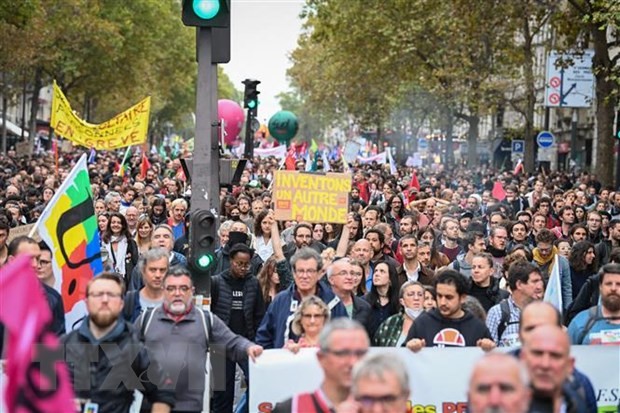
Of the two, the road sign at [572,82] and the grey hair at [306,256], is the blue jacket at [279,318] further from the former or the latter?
the road sign at [572,82]

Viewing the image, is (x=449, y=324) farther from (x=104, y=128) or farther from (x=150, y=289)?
(x=104, y=128)

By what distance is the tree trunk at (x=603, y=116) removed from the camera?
1137 inches

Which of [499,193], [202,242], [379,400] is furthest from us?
[499,193]

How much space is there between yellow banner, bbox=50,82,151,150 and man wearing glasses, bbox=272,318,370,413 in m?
21.8

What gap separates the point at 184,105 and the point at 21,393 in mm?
96682

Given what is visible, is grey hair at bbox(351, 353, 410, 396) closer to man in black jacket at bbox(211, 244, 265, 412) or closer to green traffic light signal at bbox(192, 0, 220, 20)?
man in black jacket at bbox(211, 244, 265, 412)

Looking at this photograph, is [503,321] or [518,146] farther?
[518,146]

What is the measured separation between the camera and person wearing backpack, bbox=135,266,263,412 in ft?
26.8

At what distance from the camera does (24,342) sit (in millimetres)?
4746

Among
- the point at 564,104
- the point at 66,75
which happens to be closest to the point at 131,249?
the point at 564,104

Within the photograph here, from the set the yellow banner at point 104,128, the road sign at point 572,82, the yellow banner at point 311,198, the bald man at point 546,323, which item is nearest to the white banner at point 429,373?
the bald man at point 546,323

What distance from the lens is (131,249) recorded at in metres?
13.6

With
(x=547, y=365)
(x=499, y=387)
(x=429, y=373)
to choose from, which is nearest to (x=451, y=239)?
(x=429, y=373)

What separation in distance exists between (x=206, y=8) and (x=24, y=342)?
6.20 metres
